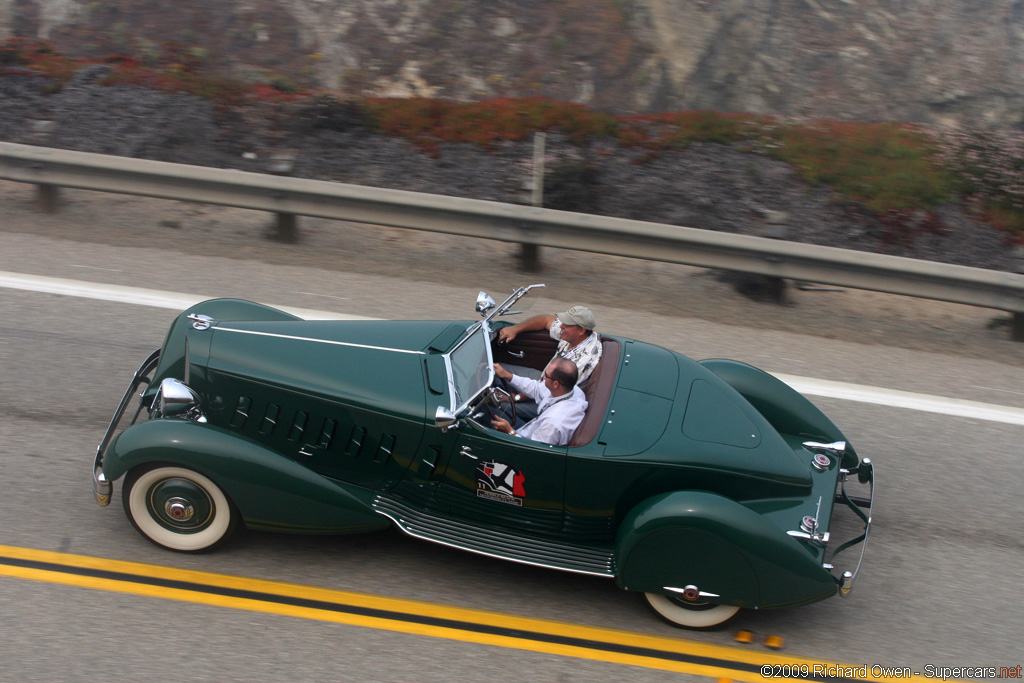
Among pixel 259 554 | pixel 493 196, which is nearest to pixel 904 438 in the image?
pixel 259 554

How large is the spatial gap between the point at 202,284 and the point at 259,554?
3.31m

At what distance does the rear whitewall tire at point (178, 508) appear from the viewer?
430 cm

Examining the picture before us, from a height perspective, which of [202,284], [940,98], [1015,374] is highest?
[940,98]

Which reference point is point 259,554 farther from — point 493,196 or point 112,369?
point 493,196

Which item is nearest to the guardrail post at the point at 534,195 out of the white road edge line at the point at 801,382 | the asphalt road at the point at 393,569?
the asphalt road at the point at 393,569

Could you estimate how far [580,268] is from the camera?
846 cm

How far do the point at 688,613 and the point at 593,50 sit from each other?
33.0 feet

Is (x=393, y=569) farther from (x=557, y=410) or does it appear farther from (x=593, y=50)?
(x=593, y=50)

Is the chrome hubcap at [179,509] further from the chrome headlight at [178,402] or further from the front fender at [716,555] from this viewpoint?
the front fender at [716,555]

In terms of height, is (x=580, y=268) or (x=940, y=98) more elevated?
(x=940, y=98)

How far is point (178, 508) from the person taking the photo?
4.34 meters

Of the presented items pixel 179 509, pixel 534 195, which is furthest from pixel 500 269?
pixel 179 509

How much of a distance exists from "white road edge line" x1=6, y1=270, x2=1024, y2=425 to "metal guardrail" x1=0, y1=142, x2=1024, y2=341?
1336mm

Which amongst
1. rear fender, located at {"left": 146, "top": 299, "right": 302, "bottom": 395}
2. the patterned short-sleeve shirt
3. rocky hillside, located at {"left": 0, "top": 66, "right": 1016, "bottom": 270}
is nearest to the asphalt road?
rear fender, located at {"left": 146, "top": 299, "right": 302, "bottom": 395}
